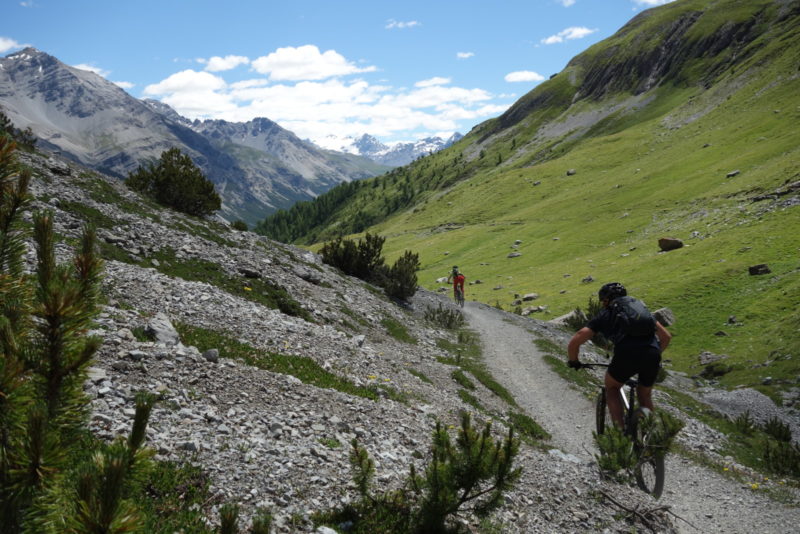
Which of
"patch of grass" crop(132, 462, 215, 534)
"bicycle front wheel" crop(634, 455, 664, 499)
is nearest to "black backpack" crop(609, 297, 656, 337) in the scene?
"bicycle front wheel" crop(634, 455, 664, 499)

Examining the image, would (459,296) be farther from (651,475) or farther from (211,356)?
(211,356)

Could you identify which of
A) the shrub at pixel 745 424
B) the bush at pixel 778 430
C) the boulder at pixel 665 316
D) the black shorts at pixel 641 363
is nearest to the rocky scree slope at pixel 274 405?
the black shorts at pixel 641 363

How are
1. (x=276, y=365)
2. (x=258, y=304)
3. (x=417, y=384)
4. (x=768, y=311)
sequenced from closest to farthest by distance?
(x=276, y=365) < (x=417, y=384) < (x=258, y=304) < (x=768, y=311)

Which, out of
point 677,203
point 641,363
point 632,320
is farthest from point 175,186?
point 677,203

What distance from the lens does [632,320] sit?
883 centimetres

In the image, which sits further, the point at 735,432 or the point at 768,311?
the point at 768,311

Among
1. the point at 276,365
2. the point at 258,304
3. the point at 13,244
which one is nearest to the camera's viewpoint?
the point at 13,244

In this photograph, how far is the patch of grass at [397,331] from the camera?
22734 mm

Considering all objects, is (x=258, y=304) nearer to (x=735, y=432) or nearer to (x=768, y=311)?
(x=735, y=432)

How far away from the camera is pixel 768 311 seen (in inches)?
1096

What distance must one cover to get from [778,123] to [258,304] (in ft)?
310

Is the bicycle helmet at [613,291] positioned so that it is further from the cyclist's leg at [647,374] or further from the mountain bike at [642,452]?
the mountain bike at [642,452]

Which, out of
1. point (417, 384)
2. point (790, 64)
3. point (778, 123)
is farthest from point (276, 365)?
point (790, 64)

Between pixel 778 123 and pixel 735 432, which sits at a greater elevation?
pixel 778 123
